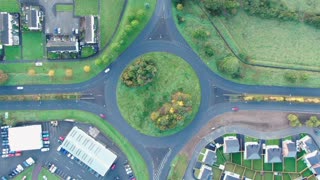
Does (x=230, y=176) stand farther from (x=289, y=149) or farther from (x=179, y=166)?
(x=289, y=149)

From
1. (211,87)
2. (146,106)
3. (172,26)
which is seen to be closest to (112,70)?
(146,106)

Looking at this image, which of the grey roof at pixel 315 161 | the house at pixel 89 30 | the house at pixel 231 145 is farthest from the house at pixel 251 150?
the house at pixel 89 30

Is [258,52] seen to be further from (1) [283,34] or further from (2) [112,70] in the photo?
(2) [112,70]

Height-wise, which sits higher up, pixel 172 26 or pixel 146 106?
pixel 172 26

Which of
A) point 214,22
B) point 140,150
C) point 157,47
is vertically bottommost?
point 140,150

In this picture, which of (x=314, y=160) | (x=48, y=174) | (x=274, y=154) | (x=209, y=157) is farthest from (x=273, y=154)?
(x=48, y=174)

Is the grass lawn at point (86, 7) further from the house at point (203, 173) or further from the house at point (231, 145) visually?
the house at point (203, 173)
